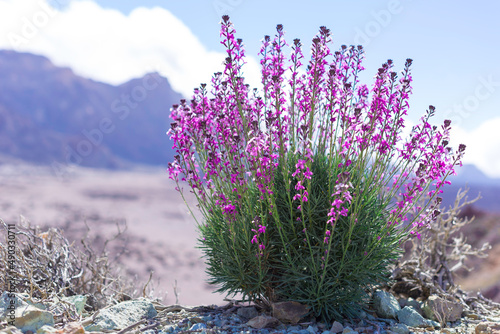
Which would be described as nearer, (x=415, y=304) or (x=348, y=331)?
(x=348, y=331)

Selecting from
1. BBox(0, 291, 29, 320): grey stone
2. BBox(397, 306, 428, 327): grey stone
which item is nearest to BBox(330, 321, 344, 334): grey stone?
BBox(397, 306, 428, 327): grey stone

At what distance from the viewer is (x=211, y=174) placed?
4.78m

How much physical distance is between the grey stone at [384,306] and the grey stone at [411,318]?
0.27ft

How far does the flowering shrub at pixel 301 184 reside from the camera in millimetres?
4266

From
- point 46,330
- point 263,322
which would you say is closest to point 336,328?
point 263,322

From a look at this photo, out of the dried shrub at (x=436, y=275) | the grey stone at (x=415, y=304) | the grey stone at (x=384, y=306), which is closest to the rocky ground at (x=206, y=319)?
the grey stone at (x=384, y=306)

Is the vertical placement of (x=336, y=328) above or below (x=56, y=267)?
below

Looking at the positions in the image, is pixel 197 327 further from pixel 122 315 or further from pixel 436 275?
pixel 436 275

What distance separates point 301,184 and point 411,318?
259 cm

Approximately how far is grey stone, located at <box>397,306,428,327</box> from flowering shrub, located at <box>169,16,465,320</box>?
0.79 metres

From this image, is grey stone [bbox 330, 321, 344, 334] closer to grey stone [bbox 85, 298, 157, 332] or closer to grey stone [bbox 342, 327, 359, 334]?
grey stone [bbox 342, 327, 359, 334]

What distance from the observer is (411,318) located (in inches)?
209

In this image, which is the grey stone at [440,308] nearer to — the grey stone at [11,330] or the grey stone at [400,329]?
the grey stone at [400,329]

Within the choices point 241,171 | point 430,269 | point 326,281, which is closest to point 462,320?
point 430,269
